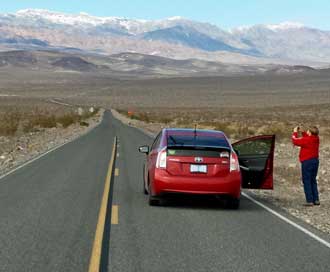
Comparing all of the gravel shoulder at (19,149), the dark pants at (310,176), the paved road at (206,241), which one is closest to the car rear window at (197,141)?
the paved road at (206,241)

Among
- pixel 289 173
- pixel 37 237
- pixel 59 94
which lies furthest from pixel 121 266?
pixel 59 94

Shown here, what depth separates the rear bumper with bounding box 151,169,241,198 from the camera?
37.4ft

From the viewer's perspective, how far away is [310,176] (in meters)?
12.6

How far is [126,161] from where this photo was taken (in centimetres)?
2191

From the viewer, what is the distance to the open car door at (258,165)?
42.0 ft

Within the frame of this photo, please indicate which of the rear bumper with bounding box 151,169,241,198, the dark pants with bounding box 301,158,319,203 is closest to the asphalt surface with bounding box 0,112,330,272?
the rear bumper with bounding box 151,169,241,198

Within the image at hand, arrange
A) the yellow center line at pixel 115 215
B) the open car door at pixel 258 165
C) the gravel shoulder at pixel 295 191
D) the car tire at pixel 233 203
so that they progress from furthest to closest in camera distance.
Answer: the open car door at pixel 258 165
the gravel shoulder at pixel 295 191
the car tire at pixel 233 203
the yellow center line at pixel 115 215

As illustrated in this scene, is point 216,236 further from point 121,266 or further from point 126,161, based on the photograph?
point 126,161

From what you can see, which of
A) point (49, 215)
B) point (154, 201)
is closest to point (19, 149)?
point (154, 201)

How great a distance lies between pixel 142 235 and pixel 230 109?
8968cm

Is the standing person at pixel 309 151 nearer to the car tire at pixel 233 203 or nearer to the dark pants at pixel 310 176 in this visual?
the dark pants at pixel 310 176

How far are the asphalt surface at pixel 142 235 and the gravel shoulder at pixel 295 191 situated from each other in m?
0.82

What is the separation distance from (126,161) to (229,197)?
420 inches

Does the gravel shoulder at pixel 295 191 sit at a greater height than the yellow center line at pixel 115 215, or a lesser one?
lesser
